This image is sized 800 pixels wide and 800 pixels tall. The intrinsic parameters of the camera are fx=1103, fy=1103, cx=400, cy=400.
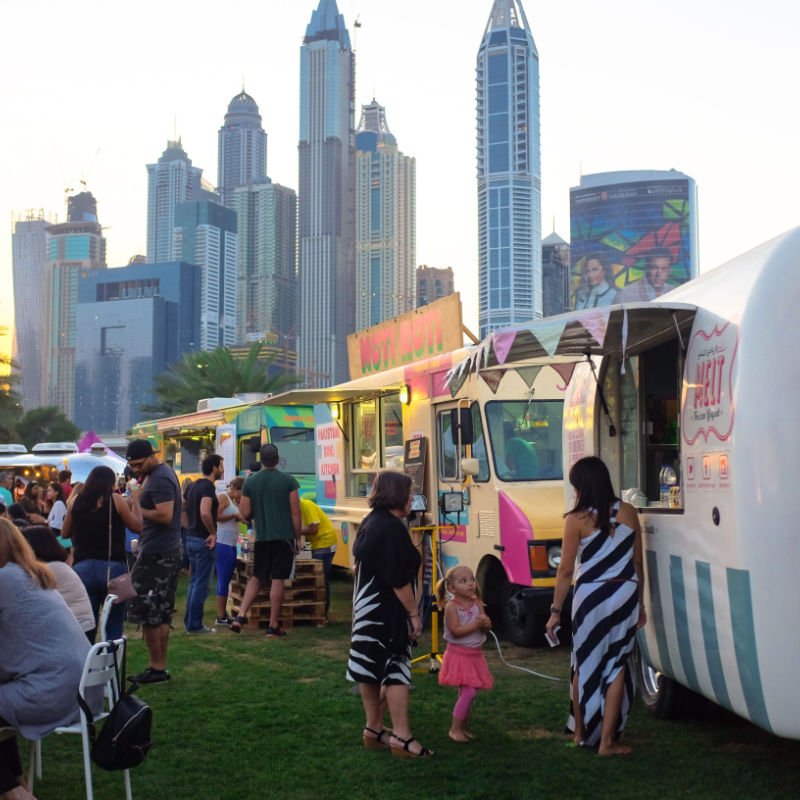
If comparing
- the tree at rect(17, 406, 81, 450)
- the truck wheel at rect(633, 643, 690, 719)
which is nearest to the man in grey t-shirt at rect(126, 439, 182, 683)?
the truck wheel at rect(633, 643, 690, 719)

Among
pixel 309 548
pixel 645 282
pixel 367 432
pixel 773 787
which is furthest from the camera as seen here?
pixel 645 282

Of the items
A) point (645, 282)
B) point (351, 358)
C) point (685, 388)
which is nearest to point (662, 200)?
point (645, 282)

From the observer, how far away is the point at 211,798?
539cm

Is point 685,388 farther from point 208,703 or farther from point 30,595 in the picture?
point 208,703

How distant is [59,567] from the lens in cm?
603

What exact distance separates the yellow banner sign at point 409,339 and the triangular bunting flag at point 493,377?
1.67m

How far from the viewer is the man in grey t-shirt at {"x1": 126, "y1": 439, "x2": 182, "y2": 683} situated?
8.00 metres

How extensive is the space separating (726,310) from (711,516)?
3.13 feet

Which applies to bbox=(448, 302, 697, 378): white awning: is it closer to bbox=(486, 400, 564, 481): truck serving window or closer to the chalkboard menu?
bbox=(486, 400, 564, 481): truck serving window

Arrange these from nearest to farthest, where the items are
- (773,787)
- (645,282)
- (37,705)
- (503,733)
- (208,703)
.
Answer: (37,705) → (773,787) → (503,733) → (208,703) → (645,282)

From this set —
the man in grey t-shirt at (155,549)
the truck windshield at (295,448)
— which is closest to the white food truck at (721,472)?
the man in grey t-shirt at (155,549)

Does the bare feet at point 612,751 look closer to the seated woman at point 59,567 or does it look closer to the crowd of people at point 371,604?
the crowd of people at point 371,604

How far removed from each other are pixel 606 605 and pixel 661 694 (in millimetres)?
1198

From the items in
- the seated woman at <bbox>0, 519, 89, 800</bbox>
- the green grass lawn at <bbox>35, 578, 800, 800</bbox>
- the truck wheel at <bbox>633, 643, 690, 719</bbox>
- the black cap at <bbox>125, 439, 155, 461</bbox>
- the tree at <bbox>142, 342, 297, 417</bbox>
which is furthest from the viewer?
the tree at <bbox>142, 342, 297, 417</bbox>
